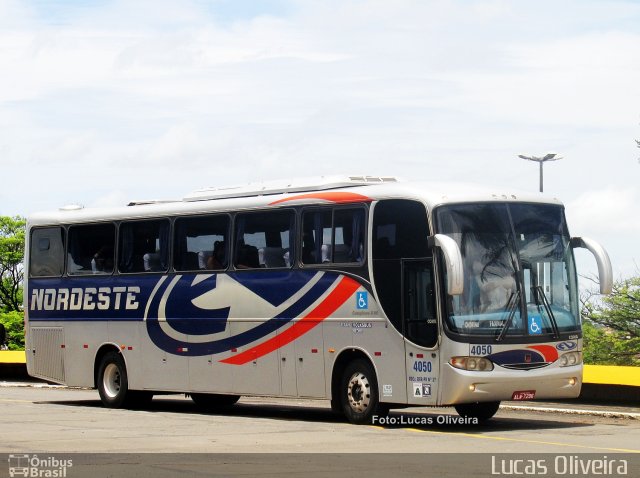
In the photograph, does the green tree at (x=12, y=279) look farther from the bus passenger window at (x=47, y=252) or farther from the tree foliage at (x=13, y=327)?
the bus passenger window at (x=47, y=252)

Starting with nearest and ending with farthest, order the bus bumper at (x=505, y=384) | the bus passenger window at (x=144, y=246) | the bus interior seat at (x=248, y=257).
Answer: the bus bumper at (x=505, y=384), the bus interior seat at (x=248, y=257), the bus passenger window at (x=144, y=246)

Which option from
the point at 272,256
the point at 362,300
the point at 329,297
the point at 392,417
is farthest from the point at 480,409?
the point at 272,256

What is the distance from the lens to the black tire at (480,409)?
67.6 feet

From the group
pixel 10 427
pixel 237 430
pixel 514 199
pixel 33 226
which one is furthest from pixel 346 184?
pixel 33 226

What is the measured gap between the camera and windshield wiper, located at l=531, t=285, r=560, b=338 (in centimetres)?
1927

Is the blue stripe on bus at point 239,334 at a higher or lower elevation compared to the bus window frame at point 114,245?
lower

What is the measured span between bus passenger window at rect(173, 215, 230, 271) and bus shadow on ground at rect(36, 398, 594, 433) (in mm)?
2489

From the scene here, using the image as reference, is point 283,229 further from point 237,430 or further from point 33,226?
point 33,226

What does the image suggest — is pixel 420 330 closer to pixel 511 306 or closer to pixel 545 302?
pixel 511 306

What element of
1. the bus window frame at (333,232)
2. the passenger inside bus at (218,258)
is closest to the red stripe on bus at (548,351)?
the bus window frame at (333,232)

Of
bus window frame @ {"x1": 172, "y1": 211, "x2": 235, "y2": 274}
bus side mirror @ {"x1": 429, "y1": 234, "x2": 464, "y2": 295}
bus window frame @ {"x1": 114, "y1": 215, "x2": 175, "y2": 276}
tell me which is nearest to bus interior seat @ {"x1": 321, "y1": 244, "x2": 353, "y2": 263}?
bus side mirror @ {"x1": 429, "y1": 234, "x2": 464, "y2": 295}

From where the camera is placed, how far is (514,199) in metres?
19.8

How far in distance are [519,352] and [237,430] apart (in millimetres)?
3981

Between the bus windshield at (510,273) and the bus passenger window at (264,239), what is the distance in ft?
10.2
